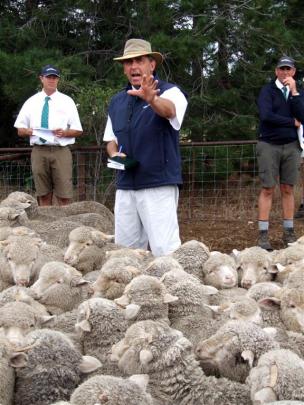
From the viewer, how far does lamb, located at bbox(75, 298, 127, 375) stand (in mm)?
3631

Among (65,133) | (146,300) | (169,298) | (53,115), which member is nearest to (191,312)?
(169,298)

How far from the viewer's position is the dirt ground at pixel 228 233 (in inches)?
369

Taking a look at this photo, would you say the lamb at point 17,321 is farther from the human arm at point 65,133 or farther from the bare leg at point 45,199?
the bare leg at point 45,199

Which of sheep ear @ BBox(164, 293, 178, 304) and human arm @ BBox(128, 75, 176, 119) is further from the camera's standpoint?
human arm @ BBox(128, 75, 176, 119)

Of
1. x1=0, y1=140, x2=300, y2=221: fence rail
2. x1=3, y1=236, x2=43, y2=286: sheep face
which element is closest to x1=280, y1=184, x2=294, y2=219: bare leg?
x1=0, y1=140, x2=300, y2=221: fence rail

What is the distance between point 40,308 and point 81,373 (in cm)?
120

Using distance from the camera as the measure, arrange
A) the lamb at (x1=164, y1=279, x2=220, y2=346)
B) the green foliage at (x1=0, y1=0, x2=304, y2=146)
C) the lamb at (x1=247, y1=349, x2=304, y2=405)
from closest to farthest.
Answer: the lamb at (x1=247, y1=349, x2=304, y2=405), the lamb at (x1=164, y1=279, x2=220, y2=346), the green foliage at (x1=0, y1=0, x2=304, y2=146)

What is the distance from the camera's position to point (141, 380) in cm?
293

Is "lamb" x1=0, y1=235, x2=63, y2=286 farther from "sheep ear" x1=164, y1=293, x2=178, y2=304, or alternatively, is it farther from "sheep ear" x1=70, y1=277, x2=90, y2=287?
"sheep ear" x1=164, y1=293, x2=178, y2=304

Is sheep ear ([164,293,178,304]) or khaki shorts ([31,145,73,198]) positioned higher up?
khaki shorts ([31,145,73,198])

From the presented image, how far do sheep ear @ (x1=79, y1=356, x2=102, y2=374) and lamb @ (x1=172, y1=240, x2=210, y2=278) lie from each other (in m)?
2.02

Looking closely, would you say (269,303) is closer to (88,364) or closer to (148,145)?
(88,364)

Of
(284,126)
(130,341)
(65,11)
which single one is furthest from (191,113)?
(130,341)

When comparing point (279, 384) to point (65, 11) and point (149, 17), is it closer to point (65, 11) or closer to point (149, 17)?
point (149, 17)
